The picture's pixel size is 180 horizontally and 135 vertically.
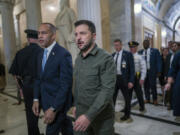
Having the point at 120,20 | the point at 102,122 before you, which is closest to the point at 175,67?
the point at 102,122

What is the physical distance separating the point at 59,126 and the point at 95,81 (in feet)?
3.04

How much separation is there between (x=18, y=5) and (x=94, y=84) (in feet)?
35.8

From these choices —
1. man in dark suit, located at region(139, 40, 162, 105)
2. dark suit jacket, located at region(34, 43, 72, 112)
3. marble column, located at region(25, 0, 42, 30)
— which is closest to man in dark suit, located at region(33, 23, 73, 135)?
dark suit jacket, located at region(34, 43, 72, 112)

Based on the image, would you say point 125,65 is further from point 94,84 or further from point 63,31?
point 63,31

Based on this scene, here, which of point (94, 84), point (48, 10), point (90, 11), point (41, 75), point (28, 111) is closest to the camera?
point (94, 84)

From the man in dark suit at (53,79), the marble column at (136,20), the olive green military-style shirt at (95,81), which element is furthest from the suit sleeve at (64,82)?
the marble column at (136,20)

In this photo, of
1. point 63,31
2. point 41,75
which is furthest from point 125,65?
point 63,31

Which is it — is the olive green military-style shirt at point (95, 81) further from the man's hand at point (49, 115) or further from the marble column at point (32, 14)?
the marble column at point (32, 14)

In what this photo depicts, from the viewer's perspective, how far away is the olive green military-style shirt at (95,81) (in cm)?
120

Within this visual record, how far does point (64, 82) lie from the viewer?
1.67 metres

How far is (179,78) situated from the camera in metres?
2.59

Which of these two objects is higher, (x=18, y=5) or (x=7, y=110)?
(x=18, y=5)

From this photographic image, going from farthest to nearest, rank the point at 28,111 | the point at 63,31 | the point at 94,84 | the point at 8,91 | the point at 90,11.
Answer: the point at 8,91 → the point at 63,31 → the point at 90,11 → the point at 28,111 → the point at 94,84

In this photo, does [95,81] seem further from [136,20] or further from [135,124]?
[136,20]
